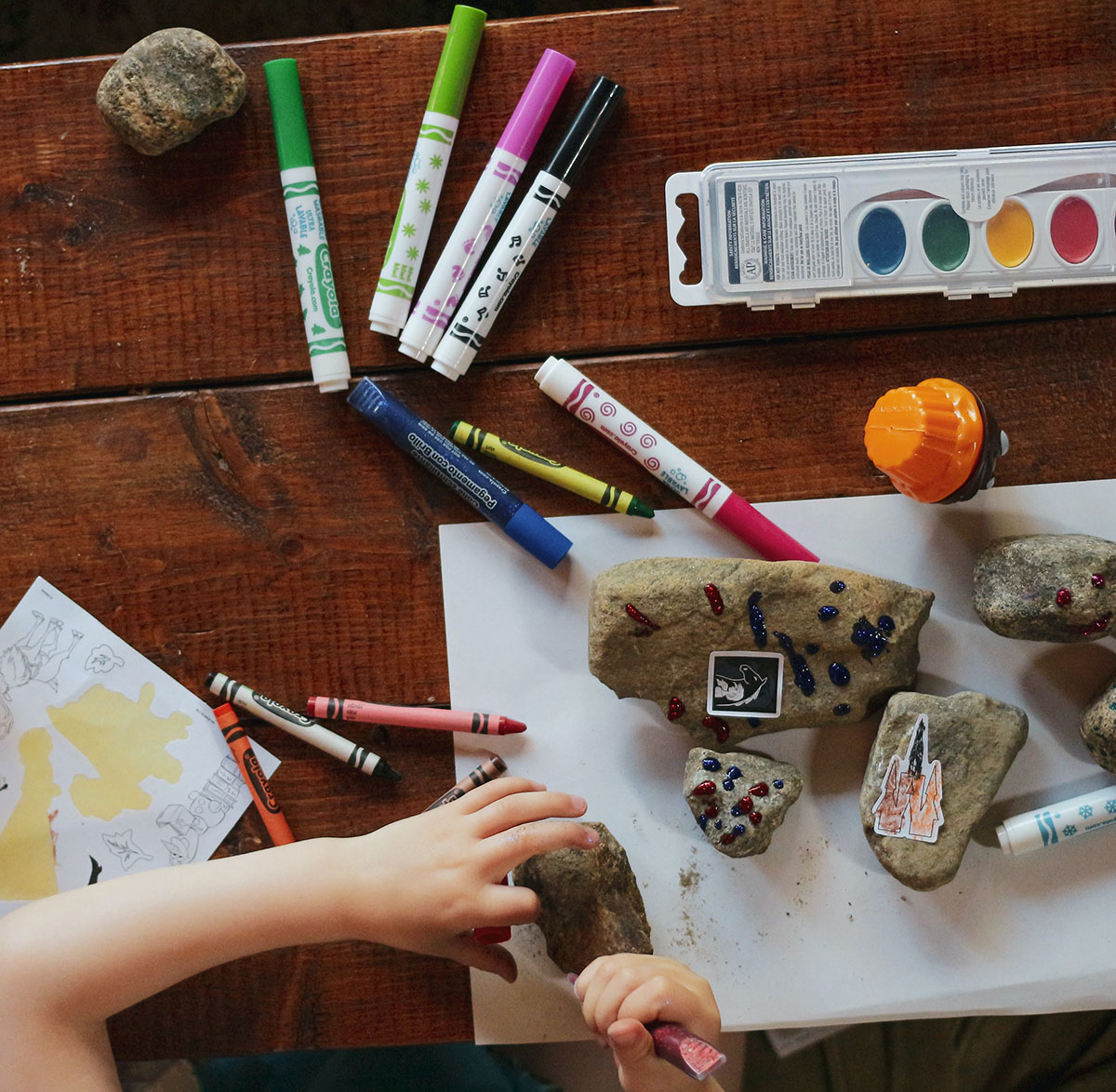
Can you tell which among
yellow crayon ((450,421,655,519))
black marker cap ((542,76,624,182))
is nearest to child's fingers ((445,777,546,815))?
yellow crayon ((450,421,655,519))

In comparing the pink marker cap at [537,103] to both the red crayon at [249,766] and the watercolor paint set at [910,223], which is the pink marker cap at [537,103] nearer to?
the watercolor paint set at [910,223]

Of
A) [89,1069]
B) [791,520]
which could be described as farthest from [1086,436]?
[89,1069]

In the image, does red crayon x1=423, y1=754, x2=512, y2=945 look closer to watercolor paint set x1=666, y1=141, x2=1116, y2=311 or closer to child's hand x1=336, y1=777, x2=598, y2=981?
child's hand x1=336, y1=777, x2=598, y2=981

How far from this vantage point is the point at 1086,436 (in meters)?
0.81

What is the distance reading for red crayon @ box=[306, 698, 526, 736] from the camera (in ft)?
2.67

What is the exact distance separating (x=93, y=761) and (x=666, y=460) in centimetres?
54

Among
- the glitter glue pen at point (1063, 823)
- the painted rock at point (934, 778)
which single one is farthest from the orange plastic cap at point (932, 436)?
the glitter glue pen at point (1063, 823)

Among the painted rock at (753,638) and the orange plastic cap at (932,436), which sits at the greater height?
the orange plastic cap at (932,436)

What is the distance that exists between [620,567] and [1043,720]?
374 millimetres

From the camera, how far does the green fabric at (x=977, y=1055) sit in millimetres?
938

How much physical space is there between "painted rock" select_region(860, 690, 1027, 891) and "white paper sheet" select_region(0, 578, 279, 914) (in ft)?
1.63

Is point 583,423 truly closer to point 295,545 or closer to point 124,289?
point 295,545

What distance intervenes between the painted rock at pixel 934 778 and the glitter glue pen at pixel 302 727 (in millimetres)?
394

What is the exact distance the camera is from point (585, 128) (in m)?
0.79
